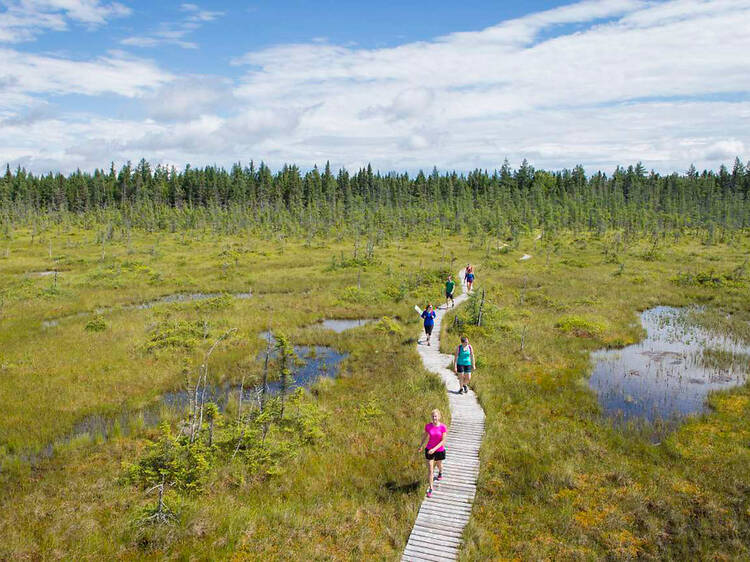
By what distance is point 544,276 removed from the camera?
137 feet

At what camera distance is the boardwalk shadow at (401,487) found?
11242 millimetres

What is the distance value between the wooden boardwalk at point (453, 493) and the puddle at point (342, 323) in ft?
37.9

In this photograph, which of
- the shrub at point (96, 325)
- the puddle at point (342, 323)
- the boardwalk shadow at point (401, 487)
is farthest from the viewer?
the puddle at point (342, 323)

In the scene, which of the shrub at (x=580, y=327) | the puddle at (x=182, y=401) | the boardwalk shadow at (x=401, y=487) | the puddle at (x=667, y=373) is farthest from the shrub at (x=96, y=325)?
the shrub at (x=580, y=327)

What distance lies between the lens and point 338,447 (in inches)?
533

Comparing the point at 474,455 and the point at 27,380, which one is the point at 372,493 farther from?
the point at 27,380

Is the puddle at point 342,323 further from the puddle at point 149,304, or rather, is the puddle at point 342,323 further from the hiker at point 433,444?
the hiker at point 433,444

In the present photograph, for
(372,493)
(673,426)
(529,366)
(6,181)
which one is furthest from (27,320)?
(6,181)

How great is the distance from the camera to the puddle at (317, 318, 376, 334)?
89.2ft

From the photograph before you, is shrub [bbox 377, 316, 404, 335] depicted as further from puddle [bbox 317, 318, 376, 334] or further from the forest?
puddle [bbox 317, 318, 376, 334]

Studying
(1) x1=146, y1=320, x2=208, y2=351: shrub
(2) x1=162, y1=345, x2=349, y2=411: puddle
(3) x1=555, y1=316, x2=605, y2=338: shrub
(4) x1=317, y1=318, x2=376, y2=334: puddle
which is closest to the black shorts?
(2) x1=162, y1=345, x2=349, y2=411: puddle

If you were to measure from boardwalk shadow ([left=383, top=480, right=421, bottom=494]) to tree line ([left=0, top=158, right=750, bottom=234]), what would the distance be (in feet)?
209

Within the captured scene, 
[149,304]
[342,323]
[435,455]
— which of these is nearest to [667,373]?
[435,455]

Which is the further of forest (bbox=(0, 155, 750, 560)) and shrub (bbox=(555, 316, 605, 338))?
shrub (bbox=(555, 316, 605, 338))
